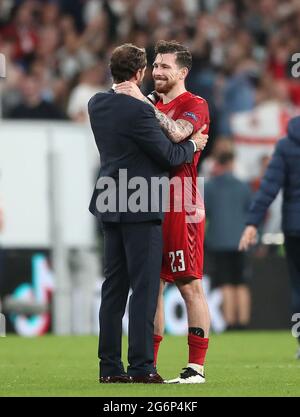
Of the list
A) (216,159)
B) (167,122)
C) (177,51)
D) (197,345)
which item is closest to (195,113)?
(167,122)

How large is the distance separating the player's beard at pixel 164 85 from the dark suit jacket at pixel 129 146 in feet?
1.62

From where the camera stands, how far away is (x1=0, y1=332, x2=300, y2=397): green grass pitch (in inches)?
355

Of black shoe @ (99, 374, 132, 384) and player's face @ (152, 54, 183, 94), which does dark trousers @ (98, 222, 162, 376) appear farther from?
player's face @ (152, 54, 183, 94)

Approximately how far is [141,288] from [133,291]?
7 cm

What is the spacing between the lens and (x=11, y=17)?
72.2 ft

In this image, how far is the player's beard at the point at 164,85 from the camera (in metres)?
9.77

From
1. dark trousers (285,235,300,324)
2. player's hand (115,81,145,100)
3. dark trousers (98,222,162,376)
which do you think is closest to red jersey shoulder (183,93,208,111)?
player's hand (115,81,145,100)

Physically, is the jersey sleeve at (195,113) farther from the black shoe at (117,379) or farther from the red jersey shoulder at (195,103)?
the black shoe at (117,379)

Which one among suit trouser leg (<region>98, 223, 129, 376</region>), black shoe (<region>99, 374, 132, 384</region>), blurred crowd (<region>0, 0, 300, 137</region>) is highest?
blurred crowd (<region>0, 0, 300, 137</region>)

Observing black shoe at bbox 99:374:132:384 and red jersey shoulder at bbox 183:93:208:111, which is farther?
red jersey shoulder at bbox 183:93:208:111

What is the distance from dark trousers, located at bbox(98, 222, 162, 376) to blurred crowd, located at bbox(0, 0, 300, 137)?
9437 millimetres
